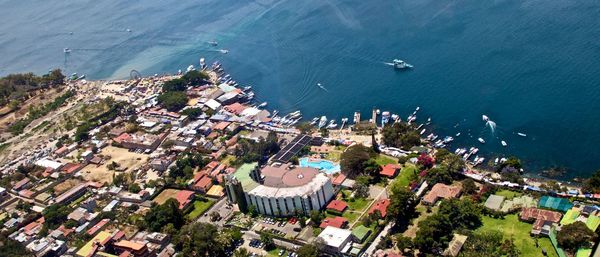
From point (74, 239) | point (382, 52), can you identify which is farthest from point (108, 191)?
point (382, 52)

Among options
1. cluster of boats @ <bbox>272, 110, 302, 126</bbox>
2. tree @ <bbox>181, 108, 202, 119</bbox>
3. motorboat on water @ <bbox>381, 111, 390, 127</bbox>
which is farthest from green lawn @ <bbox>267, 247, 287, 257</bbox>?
tree @ <bbox>181, 108, 202, 119</bbox>

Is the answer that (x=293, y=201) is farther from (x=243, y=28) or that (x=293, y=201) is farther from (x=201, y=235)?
(x=243, y=28)

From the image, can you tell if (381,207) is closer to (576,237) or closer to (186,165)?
(576,237)

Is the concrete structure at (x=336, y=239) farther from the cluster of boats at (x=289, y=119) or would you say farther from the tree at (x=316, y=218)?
the cluster of boats at (x=289, y=119)

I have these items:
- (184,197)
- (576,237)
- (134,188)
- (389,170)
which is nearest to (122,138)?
(134,188)

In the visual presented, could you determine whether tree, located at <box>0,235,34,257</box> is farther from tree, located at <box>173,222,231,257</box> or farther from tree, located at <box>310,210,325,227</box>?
tree, located at <box>310,210,325,227</box>

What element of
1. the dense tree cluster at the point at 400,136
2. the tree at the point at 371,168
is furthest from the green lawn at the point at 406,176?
the dense tree cluster at the point at 400,136
